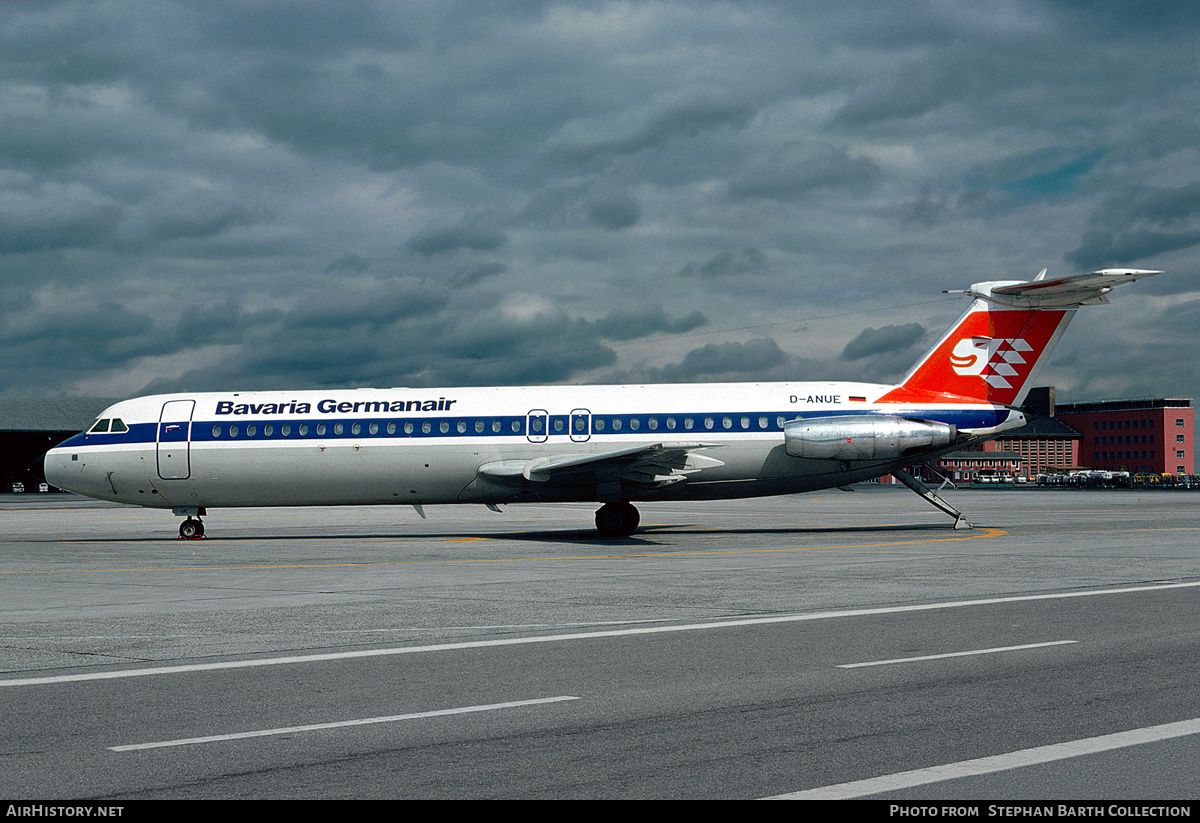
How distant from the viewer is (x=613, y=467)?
29.5 meters

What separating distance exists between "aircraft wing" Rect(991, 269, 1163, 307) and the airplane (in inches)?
2.3

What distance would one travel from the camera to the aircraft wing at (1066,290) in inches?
1121

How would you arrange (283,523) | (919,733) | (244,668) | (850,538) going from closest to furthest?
(919,733) < (244,668) < (850,538) < (283,523)

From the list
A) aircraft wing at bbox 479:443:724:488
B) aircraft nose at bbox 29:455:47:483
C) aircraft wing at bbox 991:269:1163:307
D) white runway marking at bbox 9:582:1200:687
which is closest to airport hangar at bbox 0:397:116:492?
aircraft nose at bbox 29:455:47:483

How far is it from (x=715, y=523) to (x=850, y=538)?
32.0ft

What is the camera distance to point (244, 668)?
33.6 ft

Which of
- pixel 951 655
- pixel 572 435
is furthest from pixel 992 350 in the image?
pixel 951 655

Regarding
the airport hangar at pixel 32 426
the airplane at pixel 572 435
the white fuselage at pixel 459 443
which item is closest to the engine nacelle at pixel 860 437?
the airplane at pixel 572 435

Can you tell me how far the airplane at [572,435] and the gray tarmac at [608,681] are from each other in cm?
927

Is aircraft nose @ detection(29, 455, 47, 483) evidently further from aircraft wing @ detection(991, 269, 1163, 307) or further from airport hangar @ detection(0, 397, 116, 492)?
airport hangar @ detection(0, 397, 116, 492)

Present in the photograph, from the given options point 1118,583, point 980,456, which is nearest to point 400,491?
point 1118,583

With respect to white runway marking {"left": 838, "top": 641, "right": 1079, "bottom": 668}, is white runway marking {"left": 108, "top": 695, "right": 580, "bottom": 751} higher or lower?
higher

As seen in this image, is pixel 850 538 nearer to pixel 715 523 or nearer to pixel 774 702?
pixel 715 523

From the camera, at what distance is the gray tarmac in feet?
21.2
